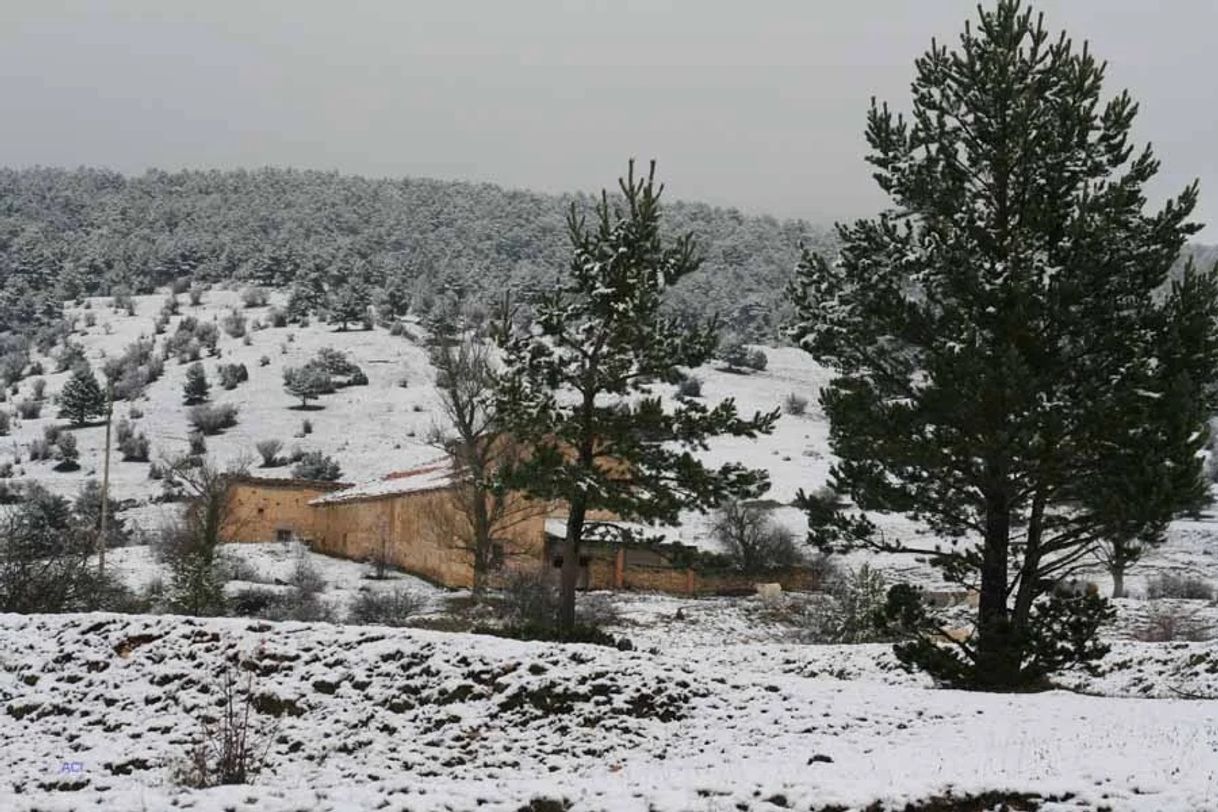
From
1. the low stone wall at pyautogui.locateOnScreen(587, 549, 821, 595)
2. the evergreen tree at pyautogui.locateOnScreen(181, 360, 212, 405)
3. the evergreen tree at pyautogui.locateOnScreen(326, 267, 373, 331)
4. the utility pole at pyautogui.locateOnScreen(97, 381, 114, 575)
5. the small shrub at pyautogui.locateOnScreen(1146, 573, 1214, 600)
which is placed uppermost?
the evergreen tree at pyautogui.locateOnScreen(326, 267, 373, 331)

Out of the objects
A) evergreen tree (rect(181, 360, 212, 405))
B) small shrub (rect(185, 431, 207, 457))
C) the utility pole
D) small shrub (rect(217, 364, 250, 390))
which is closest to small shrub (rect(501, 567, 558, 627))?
the utility pole

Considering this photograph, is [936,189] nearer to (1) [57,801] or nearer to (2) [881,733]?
(2) [881,733]

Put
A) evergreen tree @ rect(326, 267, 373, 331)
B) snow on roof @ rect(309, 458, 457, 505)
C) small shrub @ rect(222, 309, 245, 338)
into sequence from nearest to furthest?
snow on roof @ rect(309, 458, 457, 505) < small shrub @ rect(222, 309, 245, 338) < evergreen tree @ rect(326, 267, 373, 331)

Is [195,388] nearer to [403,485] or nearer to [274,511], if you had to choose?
[274,511]

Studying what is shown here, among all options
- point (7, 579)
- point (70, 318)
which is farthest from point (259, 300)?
point (7, 579)

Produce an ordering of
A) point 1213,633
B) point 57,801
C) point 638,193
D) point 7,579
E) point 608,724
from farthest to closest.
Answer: point 1213,633
point 7,579
point 638,193
point 608,724
point 57,801

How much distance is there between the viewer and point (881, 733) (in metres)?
12.8

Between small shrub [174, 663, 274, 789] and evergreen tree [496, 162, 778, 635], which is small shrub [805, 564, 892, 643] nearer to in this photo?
evergreen tree [496, 162, 778, 635]

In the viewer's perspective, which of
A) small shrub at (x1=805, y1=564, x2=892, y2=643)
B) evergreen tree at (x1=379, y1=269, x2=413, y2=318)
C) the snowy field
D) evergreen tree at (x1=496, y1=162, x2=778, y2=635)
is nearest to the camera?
the snowy field

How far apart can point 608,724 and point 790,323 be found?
7.57 meters

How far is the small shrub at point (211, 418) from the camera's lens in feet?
237

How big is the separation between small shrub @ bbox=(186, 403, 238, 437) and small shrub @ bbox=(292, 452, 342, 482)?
9.79m

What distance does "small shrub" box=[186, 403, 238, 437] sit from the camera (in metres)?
72.1

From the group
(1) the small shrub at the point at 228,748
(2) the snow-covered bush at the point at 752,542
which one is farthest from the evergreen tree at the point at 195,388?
(1) the small shrub at the point at 228,748
